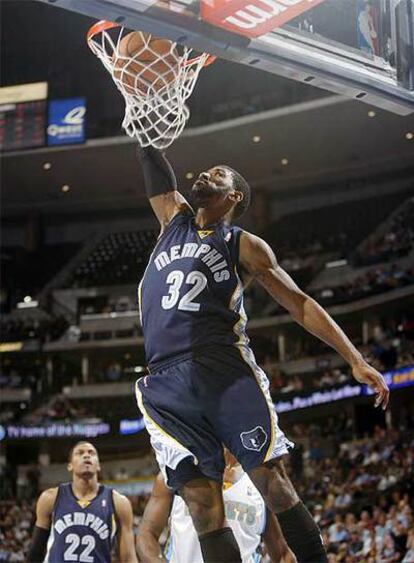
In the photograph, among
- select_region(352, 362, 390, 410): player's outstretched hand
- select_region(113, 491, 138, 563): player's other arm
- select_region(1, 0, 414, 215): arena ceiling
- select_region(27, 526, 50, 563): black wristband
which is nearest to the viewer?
select_region(352, 362, 390, 410): player's outstretched hand

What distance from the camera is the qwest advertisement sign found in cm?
394

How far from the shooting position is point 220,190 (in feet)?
12.7

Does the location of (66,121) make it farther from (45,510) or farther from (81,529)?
(81,529)

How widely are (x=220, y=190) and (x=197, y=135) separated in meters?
16.7

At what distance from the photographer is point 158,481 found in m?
4.62

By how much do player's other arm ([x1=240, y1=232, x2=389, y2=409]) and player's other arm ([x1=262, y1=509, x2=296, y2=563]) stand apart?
960 millimetres

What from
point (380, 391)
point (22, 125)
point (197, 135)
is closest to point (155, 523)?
point (380, 391)

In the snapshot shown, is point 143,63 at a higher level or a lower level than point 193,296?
higher

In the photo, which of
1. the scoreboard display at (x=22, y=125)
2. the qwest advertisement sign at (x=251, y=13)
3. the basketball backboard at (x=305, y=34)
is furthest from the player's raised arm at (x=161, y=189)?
the scoreboard display at (x=22, y=125)

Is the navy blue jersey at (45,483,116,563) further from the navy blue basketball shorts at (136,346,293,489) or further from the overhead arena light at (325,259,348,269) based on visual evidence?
the overhead arena light at (325,259,348,269)

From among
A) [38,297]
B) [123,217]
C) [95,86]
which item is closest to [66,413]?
[38,297]

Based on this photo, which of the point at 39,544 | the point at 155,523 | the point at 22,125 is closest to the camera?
the point at 155,523

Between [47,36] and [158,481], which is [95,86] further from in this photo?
[158,481]

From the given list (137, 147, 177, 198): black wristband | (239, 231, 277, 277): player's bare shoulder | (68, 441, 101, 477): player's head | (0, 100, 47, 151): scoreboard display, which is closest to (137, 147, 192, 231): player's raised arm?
(137, 147, 177, 198): black wristband
